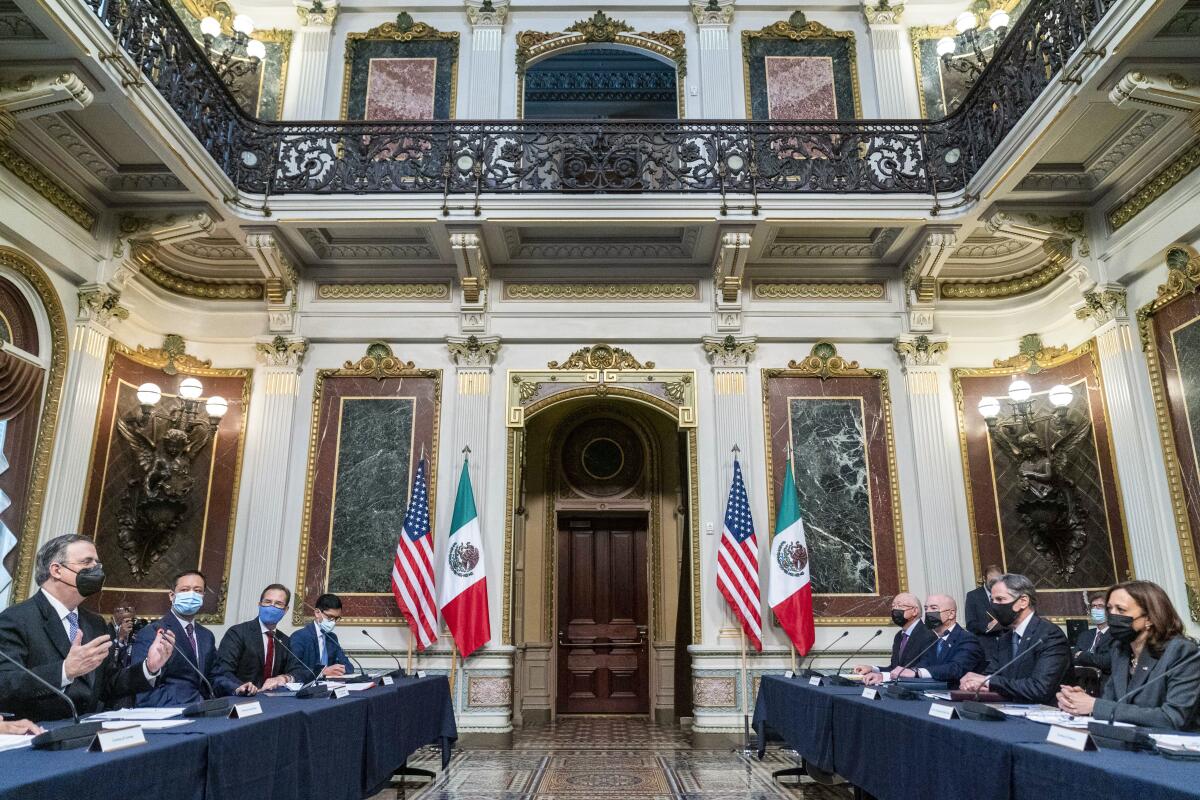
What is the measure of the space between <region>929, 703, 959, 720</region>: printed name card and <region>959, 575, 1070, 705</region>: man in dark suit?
0.70 m

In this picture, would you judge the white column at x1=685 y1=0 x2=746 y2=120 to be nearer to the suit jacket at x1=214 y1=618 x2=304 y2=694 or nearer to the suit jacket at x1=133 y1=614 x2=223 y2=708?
the suit jacket at x1=214 y1=618 x2=304 y2=694

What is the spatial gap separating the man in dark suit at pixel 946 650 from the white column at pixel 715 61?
6081mm

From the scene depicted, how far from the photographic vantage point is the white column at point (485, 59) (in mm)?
9297

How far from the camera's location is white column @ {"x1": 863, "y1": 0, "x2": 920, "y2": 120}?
30.0 ft

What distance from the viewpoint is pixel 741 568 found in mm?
7621

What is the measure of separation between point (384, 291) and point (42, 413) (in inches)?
134

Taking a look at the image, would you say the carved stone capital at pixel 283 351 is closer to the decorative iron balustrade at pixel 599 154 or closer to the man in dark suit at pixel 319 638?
the decorative iron balustrade at pixel 599 154

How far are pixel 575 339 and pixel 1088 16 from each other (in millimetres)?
5211

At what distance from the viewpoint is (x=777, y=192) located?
7.93 m

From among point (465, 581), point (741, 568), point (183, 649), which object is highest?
point (741, 568)

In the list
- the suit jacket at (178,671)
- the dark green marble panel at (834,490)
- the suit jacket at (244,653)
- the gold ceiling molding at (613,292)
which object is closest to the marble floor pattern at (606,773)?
the suit jacket at (244,653)

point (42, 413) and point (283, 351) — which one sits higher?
point (283, 351)

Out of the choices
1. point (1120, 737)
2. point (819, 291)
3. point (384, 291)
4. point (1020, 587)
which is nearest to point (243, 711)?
point (1120, 737)

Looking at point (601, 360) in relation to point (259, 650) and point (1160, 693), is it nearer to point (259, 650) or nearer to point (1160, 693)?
point (259, 650)
